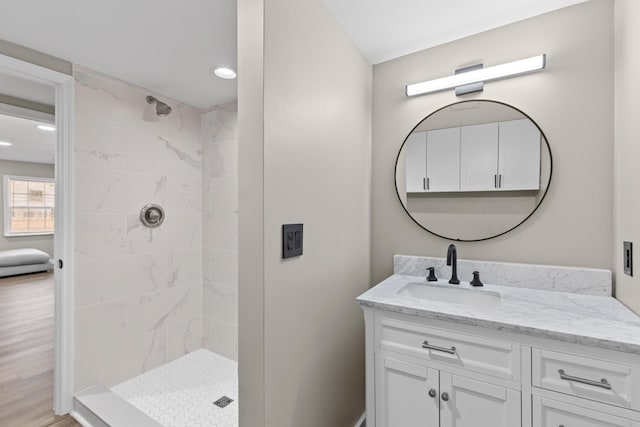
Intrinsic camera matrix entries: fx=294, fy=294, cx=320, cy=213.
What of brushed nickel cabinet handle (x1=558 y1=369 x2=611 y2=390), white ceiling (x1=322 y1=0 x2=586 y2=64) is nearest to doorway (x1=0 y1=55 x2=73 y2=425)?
white ceiling (x1=322 y1=0 x2=586 y2=64)

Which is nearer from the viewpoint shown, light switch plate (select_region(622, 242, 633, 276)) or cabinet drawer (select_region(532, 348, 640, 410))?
cabinet drawer (select_region(532, 348, 640, 410))

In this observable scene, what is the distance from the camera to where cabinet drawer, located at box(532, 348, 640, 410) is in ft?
2.90

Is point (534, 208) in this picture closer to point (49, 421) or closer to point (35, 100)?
point (49, 421)

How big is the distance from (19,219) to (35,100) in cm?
585

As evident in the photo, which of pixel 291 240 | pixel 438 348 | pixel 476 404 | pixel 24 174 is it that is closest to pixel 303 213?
pixel 291 240

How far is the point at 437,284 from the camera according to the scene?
1.56 m

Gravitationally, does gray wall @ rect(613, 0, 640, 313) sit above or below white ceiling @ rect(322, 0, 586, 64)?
below

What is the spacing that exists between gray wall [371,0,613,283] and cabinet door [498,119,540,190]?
7 centimetres

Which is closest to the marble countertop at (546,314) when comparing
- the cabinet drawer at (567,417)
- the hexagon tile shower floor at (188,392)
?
the cabinet drawer at (567,417)

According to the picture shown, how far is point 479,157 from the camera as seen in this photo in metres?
1.60

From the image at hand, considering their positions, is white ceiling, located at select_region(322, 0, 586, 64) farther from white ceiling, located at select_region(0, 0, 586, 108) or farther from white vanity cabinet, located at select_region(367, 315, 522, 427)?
white vanity cabinet, located at select_region(367, 315, 522, 427)

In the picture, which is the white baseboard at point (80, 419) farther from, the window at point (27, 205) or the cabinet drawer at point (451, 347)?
the window at point (27, 205)

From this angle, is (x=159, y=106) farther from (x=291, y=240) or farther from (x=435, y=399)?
(x=435, y=399)

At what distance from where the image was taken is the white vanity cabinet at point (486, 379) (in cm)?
91
